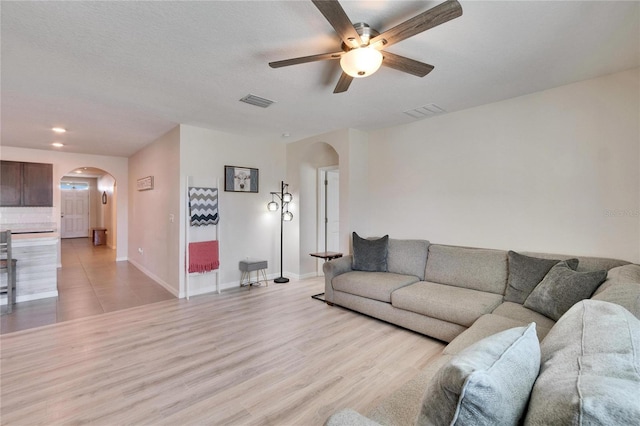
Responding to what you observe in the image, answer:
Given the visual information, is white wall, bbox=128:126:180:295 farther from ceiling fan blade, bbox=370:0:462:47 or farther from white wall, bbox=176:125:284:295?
ceiling fan blade, bbox=370:0:462:47

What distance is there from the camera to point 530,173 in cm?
330

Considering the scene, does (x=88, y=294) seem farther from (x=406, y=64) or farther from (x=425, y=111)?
(x=425, y=111)

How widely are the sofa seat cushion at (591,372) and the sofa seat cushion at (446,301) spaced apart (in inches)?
61.6

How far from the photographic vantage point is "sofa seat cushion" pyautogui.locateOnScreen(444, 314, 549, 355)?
1984mm

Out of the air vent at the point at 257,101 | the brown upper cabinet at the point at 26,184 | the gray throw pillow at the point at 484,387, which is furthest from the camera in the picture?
the brown upper cabinet at the point at 26,184

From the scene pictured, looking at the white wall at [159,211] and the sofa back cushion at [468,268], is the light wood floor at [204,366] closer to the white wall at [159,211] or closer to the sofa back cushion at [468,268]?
the sofa back cushion at [468,268]

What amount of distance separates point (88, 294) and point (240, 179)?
287cm

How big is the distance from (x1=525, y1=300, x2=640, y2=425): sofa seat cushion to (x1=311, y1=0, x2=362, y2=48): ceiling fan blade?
1784 millimetres

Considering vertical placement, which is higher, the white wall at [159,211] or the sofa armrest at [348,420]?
the white wall at [159,211]

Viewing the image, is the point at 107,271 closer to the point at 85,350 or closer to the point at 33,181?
the point at 33,181

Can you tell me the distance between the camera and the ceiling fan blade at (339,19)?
1.53m

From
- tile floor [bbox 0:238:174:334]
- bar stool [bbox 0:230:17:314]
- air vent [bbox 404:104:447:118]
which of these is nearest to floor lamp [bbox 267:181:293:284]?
tile floor [bbox 0:238:174:334]

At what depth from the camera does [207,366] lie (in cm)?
255

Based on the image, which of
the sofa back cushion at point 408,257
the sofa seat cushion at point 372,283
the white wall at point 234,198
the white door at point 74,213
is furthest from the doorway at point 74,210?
the sofa back cushion at point 408,257
